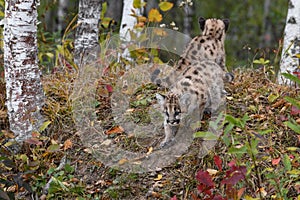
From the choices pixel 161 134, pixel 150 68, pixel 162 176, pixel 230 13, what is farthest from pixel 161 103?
pixel 230 13

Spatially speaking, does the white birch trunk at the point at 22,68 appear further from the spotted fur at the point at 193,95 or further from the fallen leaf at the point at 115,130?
the spotted fur at the point at 193,95

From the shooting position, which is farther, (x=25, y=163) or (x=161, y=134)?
(x=161, y=134)

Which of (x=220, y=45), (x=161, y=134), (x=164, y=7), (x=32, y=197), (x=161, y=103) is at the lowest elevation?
(x=32, y=197)

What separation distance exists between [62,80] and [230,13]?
12882 mm

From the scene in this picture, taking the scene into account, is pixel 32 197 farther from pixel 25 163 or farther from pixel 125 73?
pixel 125 73

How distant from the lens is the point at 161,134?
6.02m

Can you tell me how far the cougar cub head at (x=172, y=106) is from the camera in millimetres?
5734

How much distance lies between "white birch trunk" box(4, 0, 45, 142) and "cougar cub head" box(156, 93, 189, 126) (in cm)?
137

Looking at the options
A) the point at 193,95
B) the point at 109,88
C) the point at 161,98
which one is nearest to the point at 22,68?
the point at 109,88

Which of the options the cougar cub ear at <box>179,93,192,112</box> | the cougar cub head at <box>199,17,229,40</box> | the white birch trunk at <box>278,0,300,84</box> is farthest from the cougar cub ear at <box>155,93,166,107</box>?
the white birch trunk at <box>278,0,300,84</box>

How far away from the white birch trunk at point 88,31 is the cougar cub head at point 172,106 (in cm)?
167

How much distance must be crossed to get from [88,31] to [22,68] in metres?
1.79

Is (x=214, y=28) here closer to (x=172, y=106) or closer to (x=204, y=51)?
(x=204, y=51)

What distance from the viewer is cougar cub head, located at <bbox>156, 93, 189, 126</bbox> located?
18.8 feet
